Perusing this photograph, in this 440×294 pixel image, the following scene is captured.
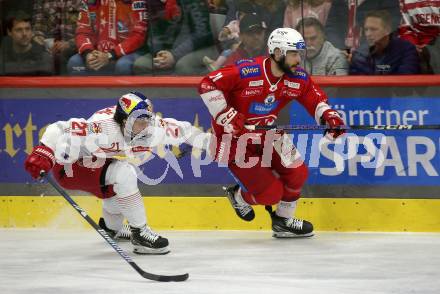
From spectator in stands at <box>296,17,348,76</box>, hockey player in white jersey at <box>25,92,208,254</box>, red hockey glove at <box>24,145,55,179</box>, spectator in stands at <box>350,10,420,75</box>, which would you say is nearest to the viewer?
red hockey glove at <box>24,145,55,179</box>

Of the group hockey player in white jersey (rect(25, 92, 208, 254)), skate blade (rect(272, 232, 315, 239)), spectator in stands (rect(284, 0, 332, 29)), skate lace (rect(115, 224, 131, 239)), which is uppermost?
spectator in stands (rect(284, 0, 332, 29))

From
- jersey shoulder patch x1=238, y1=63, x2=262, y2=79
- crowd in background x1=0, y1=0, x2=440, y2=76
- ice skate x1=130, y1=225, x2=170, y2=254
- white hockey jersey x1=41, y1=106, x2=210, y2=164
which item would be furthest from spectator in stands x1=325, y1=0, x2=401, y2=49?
ice skate x1=130, y1=225, x2=170, y2=254

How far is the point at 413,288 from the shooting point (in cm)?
517

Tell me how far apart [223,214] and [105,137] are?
1221 mm

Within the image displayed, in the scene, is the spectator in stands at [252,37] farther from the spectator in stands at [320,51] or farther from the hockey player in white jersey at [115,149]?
the hockey player in white jersey at [115,149]

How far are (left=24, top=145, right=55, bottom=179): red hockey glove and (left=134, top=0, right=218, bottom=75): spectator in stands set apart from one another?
1.48 metres

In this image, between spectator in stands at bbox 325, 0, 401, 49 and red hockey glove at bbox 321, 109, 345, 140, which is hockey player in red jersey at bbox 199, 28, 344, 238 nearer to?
red hockey glove at bbox 321, 109, 345, 140

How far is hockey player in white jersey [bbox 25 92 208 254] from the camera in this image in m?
6.22

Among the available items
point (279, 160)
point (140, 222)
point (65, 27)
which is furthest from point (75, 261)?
point (65, 27)

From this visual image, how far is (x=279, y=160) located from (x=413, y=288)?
6.36 feet

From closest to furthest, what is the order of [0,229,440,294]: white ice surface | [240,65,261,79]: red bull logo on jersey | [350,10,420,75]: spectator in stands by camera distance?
[0,229,440,294]: white ice surface < [240,65,261,79]: red bull logo on jersey < [350,10,420,75]: spectator in stands

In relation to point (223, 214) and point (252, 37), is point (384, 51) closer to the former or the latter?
point (252, 37)

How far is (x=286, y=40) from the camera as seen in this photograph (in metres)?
Result: 6.64

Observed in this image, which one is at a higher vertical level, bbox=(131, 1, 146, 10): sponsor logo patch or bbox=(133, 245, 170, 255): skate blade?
bbox=(131, 1, 146, 10): sponsor logo patch
